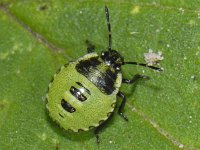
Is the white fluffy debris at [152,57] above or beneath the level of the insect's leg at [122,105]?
above

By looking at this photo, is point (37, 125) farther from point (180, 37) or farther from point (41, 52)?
point (180, 37)

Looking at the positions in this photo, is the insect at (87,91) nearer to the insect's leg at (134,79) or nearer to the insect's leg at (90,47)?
the insect's leg at (134,79)

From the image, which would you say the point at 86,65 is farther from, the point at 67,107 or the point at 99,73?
the point at 67,107

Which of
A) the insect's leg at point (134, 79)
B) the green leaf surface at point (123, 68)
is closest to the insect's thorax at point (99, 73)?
the insect's leg at point (134, 79)

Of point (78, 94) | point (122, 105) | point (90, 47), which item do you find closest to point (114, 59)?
point (90, 47)

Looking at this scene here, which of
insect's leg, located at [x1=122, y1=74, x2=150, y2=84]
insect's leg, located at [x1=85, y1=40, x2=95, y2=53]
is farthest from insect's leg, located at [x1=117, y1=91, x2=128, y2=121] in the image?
insect's leg, located at [x1=85, y1=40, x2=95, y2=53]

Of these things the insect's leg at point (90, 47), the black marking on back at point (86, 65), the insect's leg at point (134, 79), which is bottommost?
the insect's leg at point (134, 79)
